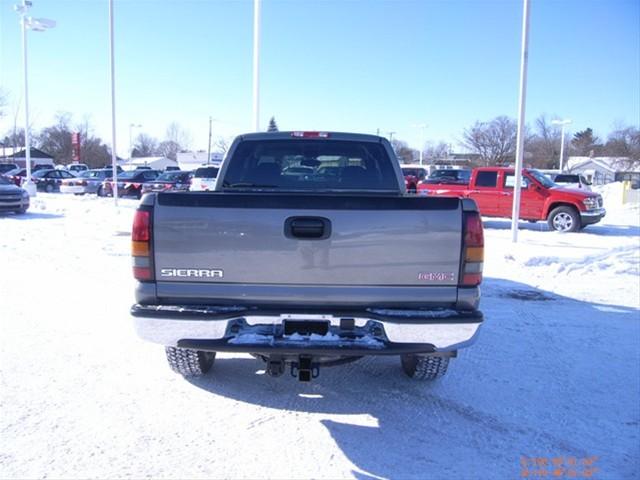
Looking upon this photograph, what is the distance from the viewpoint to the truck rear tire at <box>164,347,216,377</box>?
402cm

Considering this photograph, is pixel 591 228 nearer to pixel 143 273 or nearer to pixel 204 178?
pixel 204 178

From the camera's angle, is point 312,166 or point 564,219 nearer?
point 312,166

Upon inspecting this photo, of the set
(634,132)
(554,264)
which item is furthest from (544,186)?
(634,132)

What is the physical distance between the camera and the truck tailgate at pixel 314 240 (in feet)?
10.3

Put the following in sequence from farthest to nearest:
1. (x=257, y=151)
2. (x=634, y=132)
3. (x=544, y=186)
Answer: (x=634, y=132) < (x=544, y=186) < (x=257, y=151)

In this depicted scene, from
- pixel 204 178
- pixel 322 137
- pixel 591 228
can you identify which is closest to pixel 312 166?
pixel 322 137

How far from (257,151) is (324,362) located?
2322 mm

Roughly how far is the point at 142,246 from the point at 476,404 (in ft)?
8.68

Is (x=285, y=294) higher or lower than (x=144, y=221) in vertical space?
lower

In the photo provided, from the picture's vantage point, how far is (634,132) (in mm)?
68500

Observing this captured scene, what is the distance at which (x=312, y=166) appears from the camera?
16.5 ft

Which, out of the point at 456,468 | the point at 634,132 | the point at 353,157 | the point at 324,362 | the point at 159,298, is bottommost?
the point at 456,468

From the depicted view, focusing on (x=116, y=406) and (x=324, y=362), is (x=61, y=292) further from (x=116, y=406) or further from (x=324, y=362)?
(x=324, y=362)

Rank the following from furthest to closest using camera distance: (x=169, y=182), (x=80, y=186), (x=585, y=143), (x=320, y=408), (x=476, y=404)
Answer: (x=585, y=143) → (x=80, y=186) → (x=169, y=182) → (x=476, y=404) → (x=320, y=408)
